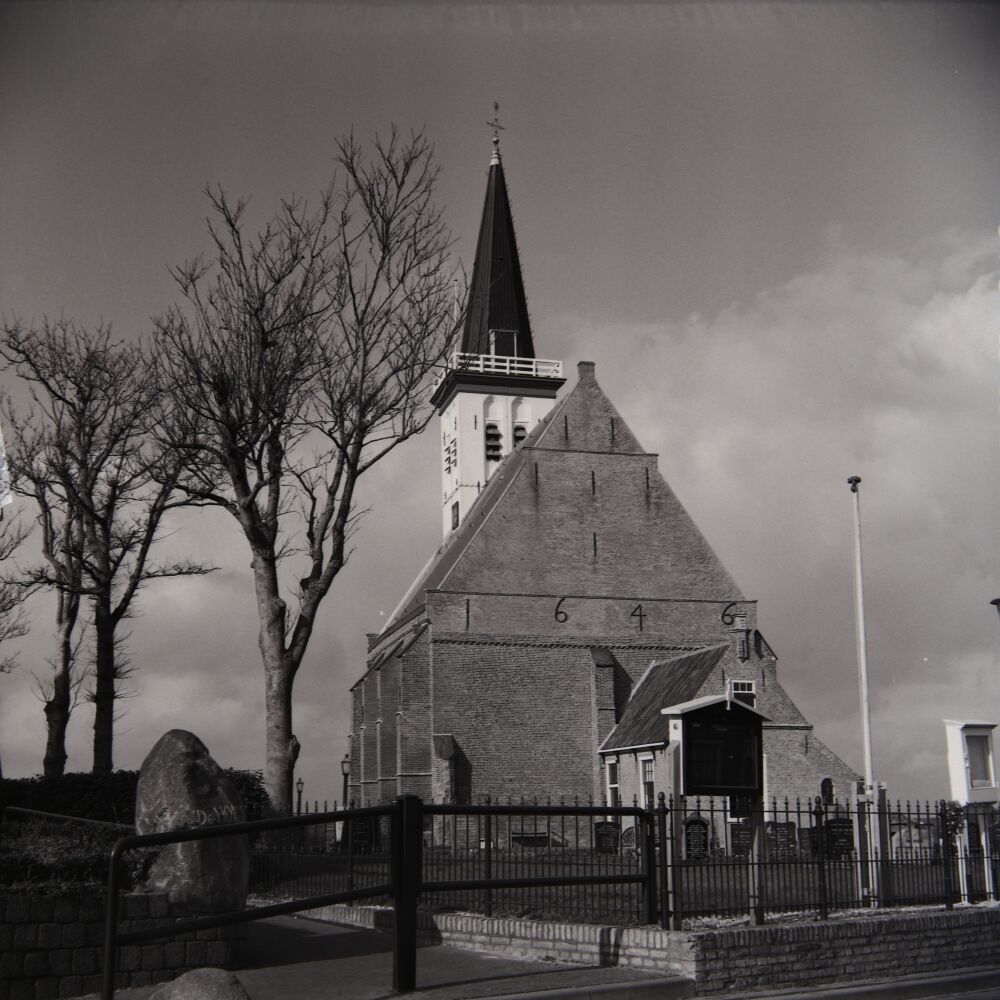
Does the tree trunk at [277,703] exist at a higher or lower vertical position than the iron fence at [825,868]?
higher

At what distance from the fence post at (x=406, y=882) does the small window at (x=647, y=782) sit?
938 inches

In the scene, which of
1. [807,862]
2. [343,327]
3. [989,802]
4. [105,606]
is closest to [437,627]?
[105,606]

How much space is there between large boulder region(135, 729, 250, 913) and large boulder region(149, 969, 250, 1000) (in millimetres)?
2750

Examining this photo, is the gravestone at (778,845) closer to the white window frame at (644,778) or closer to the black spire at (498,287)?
the white window frame at (644,778)

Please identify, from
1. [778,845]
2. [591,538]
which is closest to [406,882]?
[778,845]

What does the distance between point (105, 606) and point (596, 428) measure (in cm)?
1911

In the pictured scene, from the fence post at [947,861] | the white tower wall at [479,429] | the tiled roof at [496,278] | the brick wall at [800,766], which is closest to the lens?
the fence post at [947,861]

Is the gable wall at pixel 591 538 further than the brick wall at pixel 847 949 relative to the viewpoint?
Yes

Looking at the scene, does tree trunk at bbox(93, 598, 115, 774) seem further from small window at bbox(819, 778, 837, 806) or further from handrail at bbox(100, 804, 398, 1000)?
small window at bbox(819, 778, 837, 806)

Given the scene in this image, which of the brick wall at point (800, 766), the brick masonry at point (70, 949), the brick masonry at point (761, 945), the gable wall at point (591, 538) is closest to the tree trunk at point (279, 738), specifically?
the brick masonry at point (761, 945)

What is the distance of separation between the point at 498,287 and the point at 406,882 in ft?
170

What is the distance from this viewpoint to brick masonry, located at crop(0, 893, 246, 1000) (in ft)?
28.1

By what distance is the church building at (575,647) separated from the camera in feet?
107

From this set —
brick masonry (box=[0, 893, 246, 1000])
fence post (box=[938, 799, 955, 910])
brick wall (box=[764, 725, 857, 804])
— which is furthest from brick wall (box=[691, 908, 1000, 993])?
brick wall (box=[764, 725, 857, 804])
